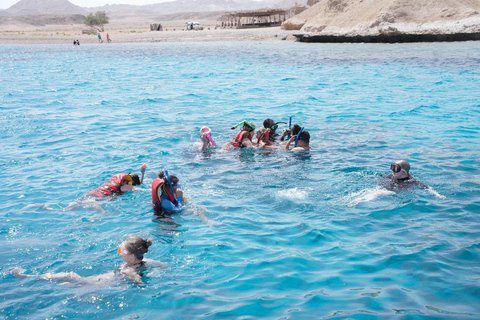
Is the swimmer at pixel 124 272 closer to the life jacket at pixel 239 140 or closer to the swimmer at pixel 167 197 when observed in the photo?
the swimmer at pixel 167 197

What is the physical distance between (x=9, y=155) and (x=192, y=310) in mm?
8473

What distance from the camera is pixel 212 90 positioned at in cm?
2128

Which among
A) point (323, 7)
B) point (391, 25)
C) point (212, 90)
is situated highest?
point (323, 7)

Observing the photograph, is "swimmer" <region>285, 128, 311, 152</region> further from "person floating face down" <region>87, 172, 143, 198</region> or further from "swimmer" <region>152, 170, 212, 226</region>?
"person floating face down" <region>87, 172, 143, 198</region>

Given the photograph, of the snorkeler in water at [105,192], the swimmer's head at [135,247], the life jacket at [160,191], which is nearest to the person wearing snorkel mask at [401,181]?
the life jacket at [160,191]

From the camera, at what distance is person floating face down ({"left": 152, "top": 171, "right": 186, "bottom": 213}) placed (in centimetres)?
712

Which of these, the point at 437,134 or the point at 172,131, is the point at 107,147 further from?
the point at 437,134

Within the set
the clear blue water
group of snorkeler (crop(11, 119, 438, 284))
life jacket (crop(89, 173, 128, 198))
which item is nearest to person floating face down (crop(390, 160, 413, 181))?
group of snorkeler (crop(11, 119, 438, 284))

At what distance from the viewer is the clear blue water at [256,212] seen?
512 centimetres

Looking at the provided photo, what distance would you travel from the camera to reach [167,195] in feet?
23.5

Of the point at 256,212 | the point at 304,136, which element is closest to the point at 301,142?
the point at 304,136

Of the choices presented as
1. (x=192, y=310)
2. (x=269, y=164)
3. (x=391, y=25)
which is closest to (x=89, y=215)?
(x=192, y=310)

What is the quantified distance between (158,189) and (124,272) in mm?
1832

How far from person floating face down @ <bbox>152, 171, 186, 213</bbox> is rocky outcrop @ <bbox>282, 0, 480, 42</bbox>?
35.8m
